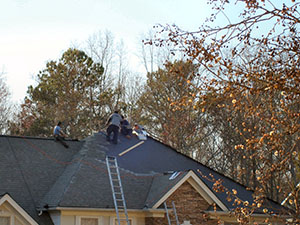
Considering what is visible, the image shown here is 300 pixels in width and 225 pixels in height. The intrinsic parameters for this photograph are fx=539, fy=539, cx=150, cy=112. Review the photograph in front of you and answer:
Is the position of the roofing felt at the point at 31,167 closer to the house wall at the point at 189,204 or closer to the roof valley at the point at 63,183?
the roof valley at the point at 63,183

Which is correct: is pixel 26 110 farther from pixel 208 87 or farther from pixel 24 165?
pixel 208 87

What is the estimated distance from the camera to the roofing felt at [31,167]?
62.0 ft

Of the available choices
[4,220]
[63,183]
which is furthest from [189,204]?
[4,220]

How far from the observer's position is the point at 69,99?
38.3m

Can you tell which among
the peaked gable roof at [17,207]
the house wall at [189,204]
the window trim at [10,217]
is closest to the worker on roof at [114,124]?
the house wall at [189,204]

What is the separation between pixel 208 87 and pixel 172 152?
13967mm

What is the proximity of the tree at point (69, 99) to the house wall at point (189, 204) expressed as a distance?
17.9 meters

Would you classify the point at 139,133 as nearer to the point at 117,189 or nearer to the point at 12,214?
the point at 117,189

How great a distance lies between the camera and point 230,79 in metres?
10.0

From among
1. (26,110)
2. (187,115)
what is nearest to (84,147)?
(187,115)

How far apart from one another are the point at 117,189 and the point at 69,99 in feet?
63.5

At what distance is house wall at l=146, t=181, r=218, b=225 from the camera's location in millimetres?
20000

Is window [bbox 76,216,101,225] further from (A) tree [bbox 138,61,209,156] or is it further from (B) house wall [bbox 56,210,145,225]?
(A) tree [bbox 138,61,209,156]

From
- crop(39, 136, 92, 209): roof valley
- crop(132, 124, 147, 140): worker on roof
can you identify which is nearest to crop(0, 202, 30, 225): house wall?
crop(39, 136, 92, 209): roof valley
